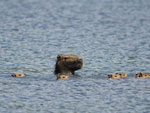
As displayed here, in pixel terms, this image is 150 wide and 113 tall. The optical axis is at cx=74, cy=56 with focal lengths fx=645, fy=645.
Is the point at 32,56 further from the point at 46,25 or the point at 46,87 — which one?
the point at 46,25

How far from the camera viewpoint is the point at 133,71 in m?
46.9

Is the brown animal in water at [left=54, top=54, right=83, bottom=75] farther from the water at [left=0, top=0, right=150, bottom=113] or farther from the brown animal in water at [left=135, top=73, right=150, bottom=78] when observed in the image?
the brown animal in water at [left=135, top=73, right=150, bottom=78]

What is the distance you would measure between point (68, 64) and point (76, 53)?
41.3ft

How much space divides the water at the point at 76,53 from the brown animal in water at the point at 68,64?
70 cm

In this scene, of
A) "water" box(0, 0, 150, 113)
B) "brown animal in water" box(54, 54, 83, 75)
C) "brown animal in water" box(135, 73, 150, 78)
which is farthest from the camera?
"brown animal in water" box(54, 54, 83, 75)

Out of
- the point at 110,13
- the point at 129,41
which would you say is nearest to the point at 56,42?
the point at 129,41

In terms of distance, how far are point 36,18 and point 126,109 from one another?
2454 inches

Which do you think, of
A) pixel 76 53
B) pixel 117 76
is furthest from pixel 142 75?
pixel 76 53

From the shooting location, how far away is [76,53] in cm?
5666

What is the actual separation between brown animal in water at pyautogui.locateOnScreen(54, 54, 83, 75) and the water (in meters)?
0.70

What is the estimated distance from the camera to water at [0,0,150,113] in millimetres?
35875

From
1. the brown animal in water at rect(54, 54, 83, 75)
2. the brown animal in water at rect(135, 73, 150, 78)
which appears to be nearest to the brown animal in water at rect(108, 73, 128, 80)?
the brown animal in water at rect(135, 73, 150, 78)

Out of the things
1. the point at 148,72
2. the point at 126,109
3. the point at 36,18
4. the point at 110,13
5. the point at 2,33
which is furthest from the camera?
the point at 110,13

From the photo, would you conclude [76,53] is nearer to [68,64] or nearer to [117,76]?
[68,64]
